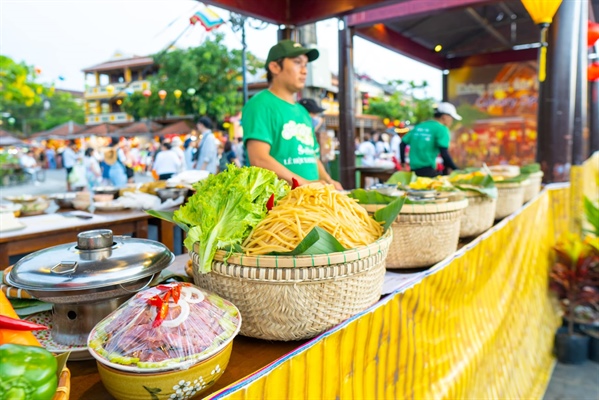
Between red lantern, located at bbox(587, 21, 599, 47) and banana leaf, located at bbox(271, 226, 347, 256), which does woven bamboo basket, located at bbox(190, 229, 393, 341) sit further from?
red lantern, located at bbox(587, 21, 599, 47)

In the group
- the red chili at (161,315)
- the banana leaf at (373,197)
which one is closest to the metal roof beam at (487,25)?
the banana leaf at (373,197)

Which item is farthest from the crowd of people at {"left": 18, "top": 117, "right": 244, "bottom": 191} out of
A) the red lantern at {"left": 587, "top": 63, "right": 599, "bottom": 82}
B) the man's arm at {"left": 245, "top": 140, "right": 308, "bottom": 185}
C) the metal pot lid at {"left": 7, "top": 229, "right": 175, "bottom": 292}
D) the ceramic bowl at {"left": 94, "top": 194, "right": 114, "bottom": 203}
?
the red lantern at {"left": 587, "top": 63, "right": 599, "bottom": 82}

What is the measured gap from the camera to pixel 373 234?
4.06 feet

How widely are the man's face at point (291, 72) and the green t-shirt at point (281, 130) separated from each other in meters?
0.10

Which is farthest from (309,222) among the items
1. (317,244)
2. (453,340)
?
(453,340)

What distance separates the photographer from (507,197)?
2703 mm

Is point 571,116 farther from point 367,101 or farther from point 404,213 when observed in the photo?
point 367,101

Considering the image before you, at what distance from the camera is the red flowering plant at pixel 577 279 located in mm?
3473

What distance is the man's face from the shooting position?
→ 2426 millimetres

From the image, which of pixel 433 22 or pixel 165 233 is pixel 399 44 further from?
pixel 165 233

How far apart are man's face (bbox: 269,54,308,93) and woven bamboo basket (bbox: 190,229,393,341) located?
1605mm

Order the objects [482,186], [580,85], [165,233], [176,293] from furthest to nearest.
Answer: [580,85] < [165,233] < [482,186] < [176,293]

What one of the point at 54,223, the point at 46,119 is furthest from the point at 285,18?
the point at 46,119

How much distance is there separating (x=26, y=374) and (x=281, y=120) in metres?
1.99
